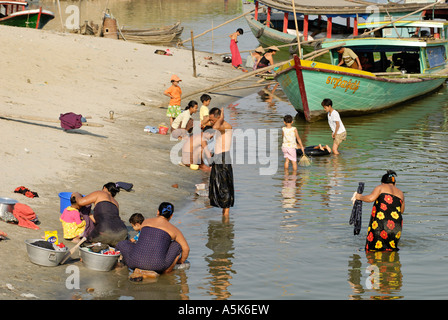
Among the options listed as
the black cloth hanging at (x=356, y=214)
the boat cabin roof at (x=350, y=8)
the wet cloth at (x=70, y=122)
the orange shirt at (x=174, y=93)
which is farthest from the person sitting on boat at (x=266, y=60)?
the black cloth hanging at (x=356, y=214)

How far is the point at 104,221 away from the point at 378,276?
379 cm

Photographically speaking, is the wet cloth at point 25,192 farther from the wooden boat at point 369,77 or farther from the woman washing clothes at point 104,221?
the wooden boat at point 369,77

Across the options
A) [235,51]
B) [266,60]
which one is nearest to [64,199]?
[266,60]

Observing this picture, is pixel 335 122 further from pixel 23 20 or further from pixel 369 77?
pixel 23 20

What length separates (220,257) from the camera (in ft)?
32.1

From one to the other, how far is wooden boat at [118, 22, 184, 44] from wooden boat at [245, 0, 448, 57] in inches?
190

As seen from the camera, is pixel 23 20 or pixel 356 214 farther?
pixel 23 20

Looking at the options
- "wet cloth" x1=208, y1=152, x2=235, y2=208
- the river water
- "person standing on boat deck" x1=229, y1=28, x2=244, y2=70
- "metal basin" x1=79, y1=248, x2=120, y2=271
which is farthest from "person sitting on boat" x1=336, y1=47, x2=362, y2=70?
"metal basin" x1=79, y1=248, x2=120, y2=271

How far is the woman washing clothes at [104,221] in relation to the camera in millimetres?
9305

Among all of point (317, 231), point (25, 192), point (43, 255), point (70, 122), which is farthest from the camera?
point (70, 122)

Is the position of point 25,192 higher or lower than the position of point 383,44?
lower

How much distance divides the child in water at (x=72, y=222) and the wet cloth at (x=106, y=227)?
19 cm

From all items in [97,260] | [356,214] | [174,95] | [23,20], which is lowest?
[97,260]
